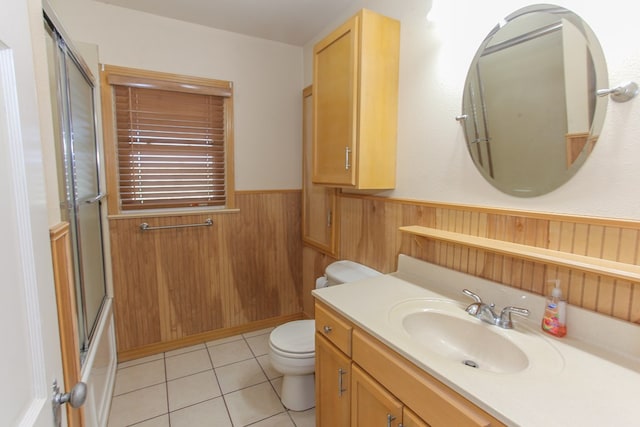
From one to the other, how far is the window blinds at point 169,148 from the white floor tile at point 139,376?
1.16 m

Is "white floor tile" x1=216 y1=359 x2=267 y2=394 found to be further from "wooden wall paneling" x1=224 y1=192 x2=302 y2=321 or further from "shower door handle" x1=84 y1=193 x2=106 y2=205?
"shower door handle" x1=84 y1=193 x2=106 y2=205

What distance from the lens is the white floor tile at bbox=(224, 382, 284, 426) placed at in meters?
1.86

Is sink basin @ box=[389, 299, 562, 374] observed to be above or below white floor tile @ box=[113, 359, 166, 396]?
above

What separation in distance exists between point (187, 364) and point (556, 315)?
91.3 inches

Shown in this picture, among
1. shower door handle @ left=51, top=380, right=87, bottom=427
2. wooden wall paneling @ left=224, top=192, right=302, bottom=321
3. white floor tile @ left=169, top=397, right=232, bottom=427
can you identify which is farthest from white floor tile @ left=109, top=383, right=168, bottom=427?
shower door handle @ left=51, top=380, right=87, bottom=427

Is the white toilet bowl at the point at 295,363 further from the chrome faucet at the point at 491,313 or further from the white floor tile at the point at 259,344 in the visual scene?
the chrome faucet at the point at 491,313

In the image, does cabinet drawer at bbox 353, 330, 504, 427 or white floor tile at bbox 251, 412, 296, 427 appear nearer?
cabinet drawer at bbox 353, 330, 504, 427

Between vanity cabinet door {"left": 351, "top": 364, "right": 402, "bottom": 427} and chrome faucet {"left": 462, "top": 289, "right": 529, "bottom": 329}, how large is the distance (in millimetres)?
462

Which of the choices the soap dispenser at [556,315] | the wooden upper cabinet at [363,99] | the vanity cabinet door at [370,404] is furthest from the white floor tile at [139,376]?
the soap dispenser at [556,315]

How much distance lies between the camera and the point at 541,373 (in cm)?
90

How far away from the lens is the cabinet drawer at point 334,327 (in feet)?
4.27

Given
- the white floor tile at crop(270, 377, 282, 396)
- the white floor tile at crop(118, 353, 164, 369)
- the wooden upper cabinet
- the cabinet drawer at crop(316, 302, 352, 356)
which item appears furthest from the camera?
the white floor tile at crop(118, 353, 164, 369)

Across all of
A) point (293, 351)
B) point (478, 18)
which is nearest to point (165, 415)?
point (293, 351)

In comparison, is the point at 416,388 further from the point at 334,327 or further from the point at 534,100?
the point at 534,100
